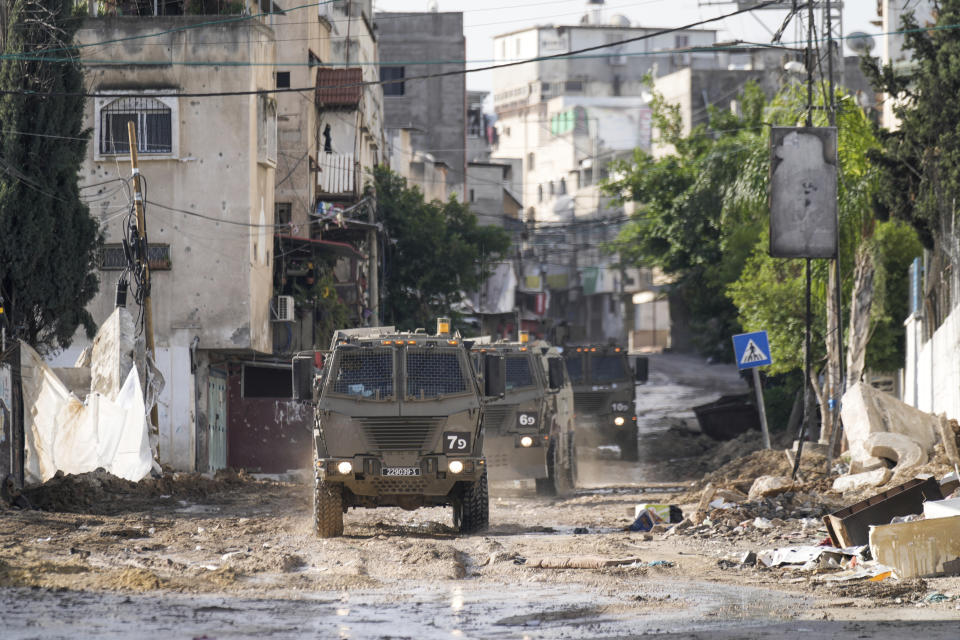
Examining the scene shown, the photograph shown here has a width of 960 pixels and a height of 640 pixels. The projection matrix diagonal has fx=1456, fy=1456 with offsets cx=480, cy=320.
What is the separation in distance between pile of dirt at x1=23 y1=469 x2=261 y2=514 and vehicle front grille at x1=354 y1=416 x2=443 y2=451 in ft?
17.7

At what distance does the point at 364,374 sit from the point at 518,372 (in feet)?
23.6

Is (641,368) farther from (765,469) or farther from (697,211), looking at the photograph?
(697,211)

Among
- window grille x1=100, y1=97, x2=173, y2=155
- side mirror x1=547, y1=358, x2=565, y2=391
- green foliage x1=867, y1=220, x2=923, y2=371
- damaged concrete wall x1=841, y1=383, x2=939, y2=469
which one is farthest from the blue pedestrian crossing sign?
window grille x1=100, y1=97, x2=173, y2=155

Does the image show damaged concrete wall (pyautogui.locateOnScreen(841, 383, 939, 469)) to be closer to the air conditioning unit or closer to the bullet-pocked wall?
the bullet-pocked wall

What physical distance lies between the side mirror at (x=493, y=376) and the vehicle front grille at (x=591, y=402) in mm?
16901

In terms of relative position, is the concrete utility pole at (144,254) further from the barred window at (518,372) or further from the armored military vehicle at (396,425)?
the armored military vehicle at (396,425)

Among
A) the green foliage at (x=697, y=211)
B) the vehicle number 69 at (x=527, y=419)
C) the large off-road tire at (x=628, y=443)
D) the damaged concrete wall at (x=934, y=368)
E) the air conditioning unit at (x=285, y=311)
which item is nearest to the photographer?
the damaged concrete wall at (x=934, y=368)

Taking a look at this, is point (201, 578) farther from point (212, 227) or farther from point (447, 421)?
point (212, 227)

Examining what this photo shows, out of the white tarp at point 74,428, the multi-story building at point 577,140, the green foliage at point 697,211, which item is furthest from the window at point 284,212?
the multi-story building at point 577,140

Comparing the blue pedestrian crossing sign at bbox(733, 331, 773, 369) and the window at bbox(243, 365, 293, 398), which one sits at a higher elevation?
the blue pedestrian crossing sign at bbox(733, 331, 773, 369)

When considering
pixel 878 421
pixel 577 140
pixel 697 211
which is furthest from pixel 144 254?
pixel 577 140

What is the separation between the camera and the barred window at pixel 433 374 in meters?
16.5

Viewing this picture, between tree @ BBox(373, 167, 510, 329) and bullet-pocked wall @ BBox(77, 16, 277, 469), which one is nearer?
bullet-pocked wall @ BBox(77, 16, 277, 469)

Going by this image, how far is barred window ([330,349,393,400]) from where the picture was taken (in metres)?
16.5
